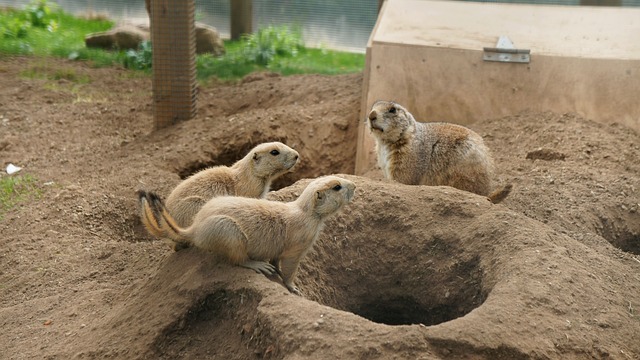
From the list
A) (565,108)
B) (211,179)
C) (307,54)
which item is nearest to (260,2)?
(307,54)

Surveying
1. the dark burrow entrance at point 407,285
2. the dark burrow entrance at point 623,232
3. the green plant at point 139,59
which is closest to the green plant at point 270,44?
the green plant at point 139,59

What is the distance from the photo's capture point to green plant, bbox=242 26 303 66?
14.3 meters

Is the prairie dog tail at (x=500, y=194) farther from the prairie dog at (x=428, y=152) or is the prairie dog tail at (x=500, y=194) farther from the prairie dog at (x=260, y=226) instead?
the prairie dog at (x=260, y=226)

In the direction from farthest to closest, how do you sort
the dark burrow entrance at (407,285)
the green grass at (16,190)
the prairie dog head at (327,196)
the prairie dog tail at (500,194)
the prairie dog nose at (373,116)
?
1. the green grass at (16,190)
2. the prairie dog nose at (373,116)
3. the prairie dog tail at (500,194)
4. the dark burrow entrance at (407,285)
5. the prairie dog head at (327,196)

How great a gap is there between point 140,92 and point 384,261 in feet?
23.0

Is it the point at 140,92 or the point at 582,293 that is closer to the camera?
the point at 582,293

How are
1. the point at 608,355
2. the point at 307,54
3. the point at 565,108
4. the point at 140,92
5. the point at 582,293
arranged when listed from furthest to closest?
the point at 307,54
the point at 140,92
the point at 565,108
the point at 582,293
the point at 608,355

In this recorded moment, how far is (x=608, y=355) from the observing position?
516 cm

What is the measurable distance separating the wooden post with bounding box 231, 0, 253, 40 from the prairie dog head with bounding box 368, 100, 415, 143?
8.60 meters

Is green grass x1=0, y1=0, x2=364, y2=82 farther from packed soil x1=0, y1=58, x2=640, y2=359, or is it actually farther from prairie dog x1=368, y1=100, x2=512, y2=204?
prairie dog x1=368, y1=100, x2=512, y2=204

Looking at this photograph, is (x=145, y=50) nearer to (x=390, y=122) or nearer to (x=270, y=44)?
(x=270, y=44)

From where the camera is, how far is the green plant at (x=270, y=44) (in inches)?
562

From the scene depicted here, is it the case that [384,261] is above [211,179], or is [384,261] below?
below

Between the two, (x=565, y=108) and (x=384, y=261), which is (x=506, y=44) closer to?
(x=565, y=108)
